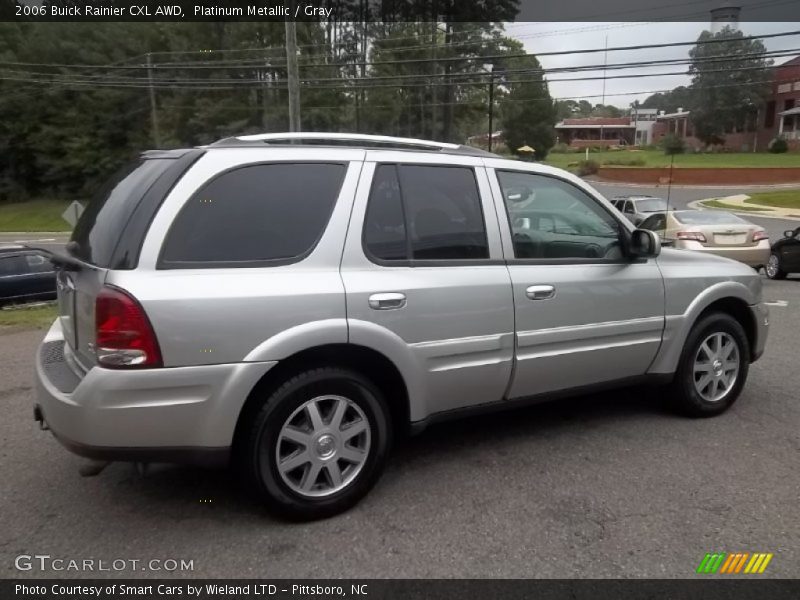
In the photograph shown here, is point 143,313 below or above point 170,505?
above

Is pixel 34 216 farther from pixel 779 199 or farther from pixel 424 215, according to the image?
pixel 424 215

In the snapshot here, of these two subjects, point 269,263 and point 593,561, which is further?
point 269,263

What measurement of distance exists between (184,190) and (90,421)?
1061mm

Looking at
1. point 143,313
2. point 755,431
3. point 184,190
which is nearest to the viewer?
point 143,313

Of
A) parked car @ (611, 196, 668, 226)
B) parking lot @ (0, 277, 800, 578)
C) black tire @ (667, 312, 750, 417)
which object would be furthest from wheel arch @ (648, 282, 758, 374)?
parked car @ (611, 196, 668, 226)

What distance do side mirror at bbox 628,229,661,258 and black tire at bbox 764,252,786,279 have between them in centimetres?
1024

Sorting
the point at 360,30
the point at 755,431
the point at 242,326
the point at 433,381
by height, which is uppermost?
the point at 360,30

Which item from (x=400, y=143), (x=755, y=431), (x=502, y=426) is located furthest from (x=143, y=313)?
(x=755, y=431)

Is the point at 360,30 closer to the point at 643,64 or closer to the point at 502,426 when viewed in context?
the point at 643,64

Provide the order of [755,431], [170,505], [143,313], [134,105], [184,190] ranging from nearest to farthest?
[143,313]
[184,190]
[170,505]
[755,431]
[134,105]

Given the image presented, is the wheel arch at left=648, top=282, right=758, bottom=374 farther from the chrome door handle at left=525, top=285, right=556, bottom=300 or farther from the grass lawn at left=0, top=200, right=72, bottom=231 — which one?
the grass lawn at left=0, top=200, right=72, bottom=231

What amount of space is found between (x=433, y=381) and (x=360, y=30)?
41589 mm

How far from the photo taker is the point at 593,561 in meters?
2.79

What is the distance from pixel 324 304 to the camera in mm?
3014
